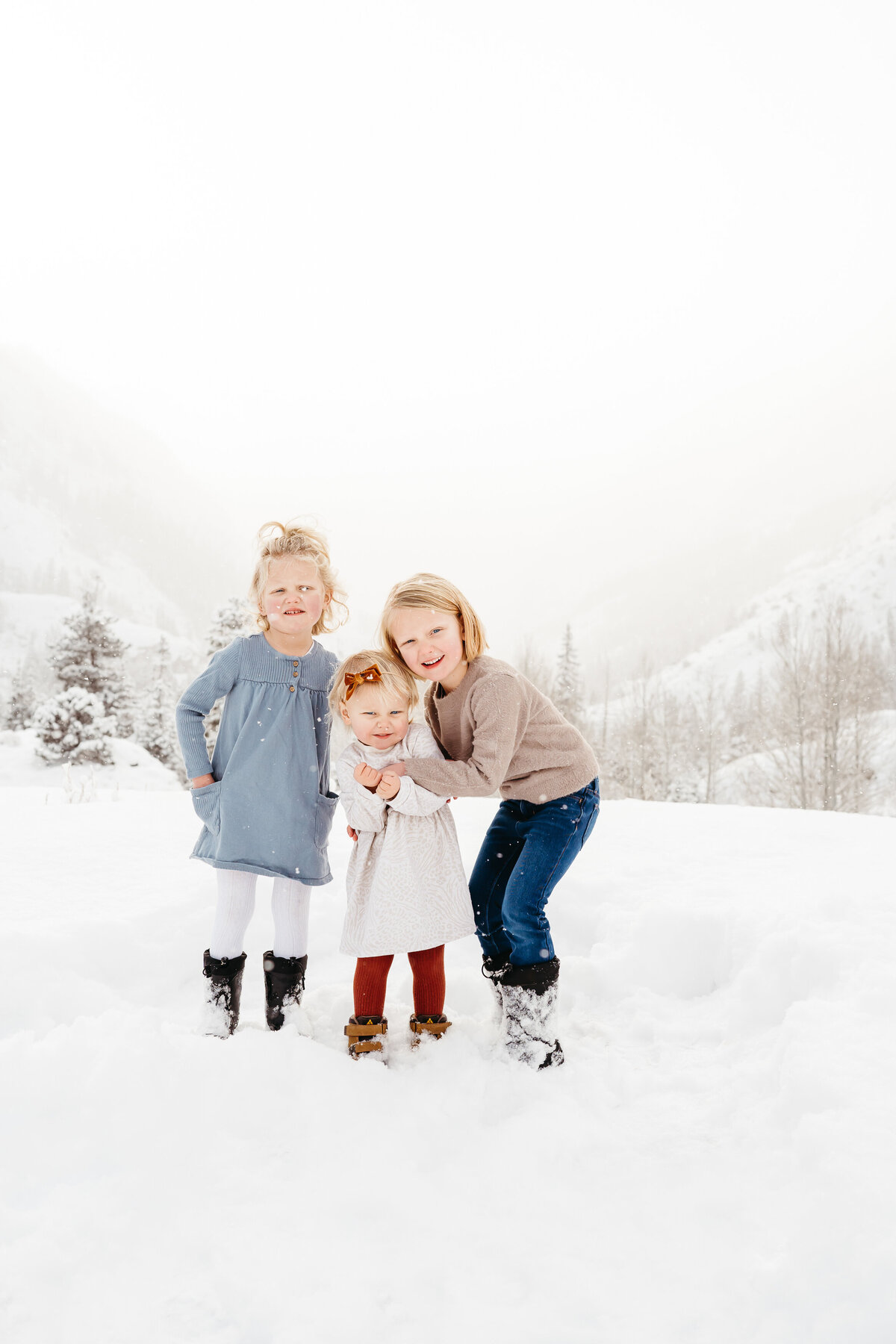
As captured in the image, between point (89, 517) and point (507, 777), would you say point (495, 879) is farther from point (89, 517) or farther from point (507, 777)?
point (89, 517)

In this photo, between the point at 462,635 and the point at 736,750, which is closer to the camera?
the point at 462,635

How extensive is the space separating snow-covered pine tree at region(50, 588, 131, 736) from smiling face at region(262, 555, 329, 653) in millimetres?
22062

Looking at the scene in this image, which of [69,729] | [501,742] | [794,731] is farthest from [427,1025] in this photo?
[69,729]

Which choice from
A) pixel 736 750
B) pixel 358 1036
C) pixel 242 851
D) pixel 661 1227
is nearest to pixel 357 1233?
pixel 661 1227

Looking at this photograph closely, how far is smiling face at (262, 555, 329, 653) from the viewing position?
2904 mm

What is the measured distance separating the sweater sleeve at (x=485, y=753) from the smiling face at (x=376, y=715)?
172 millimetres

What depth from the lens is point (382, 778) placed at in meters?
2.57

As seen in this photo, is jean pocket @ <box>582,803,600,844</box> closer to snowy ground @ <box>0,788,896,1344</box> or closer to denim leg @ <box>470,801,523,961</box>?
denim leg @ <box>470,801,523,961</box>

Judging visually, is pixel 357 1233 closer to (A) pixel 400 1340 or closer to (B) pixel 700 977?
(A) pixel 400 1340

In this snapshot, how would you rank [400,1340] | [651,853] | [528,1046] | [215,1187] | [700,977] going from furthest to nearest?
[651,853] → [700,977] → [528,1046] → [215,1187] → [400,1340]

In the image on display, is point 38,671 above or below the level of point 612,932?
above

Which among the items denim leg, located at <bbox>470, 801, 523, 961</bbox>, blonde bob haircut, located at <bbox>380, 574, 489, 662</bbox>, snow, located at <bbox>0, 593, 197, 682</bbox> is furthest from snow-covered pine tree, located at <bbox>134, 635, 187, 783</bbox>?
snow, located at <bbox>0, 593, 197, 682</bbox>

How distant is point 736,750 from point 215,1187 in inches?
1482

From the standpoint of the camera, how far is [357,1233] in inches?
65.9
